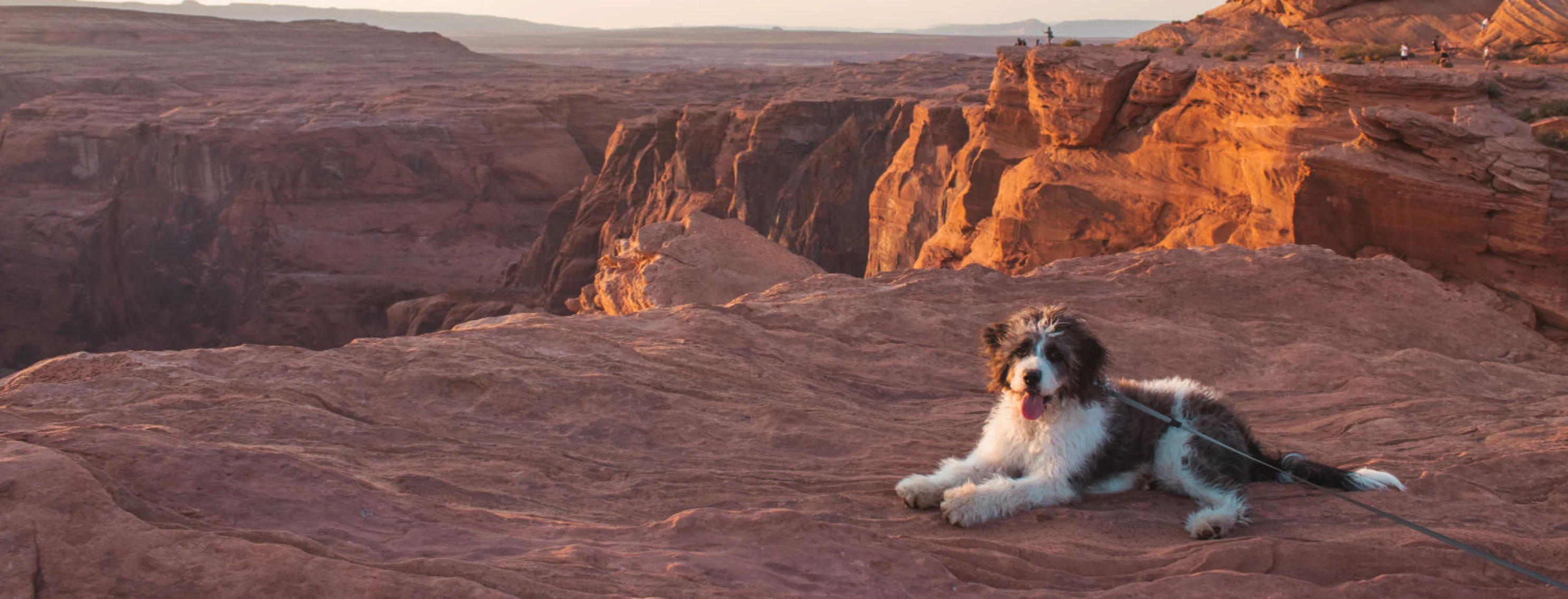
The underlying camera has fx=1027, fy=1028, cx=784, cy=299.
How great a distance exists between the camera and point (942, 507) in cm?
421

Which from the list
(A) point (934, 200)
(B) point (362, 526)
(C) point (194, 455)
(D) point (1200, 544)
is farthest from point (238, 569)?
(A) point (934, 200)

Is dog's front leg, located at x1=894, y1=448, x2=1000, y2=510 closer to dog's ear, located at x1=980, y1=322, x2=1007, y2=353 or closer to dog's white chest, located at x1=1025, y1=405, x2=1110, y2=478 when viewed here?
dog's white chest, located at x1=1025, y1=405, x2=1110, y2=478

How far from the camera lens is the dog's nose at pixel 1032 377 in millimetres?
4137

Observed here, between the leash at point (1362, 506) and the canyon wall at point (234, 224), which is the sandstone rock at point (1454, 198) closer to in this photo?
the leash at point (1362, 506)

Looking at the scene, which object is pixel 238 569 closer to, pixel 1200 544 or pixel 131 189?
pixel 1200 544

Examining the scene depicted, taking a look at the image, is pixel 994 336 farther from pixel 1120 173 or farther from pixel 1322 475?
pixel 1120 173

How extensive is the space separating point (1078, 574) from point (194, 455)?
3089mm

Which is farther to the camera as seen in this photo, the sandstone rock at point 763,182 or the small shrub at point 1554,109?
the sandstone rock at point 763,182

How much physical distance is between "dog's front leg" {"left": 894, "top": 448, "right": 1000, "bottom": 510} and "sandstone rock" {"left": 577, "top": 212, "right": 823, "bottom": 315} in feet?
30.3

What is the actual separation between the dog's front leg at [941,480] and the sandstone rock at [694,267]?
923 centimetres

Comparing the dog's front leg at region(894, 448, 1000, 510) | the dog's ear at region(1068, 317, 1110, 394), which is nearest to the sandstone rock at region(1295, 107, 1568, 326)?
the dog's ear at region(1068, 317, 1110, 394)

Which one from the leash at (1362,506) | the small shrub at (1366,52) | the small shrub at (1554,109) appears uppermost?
the small shrub at (1366,52)

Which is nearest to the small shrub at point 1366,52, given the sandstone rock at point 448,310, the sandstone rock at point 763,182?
the sandstone rock at point 763,182

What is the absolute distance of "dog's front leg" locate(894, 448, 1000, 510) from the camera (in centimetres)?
440
